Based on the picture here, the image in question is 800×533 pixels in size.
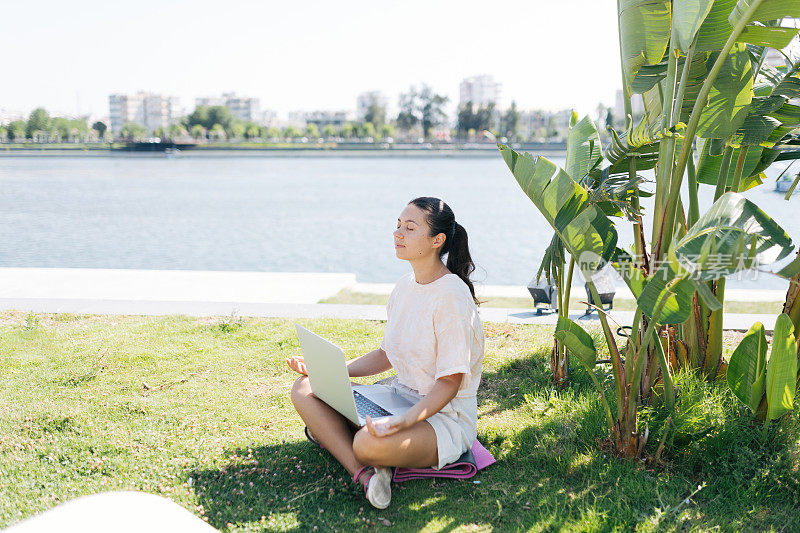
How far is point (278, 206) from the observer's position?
23.4 metres

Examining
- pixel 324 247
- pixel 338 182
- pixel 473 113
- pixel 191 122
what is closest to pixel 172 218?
pixel 324 247

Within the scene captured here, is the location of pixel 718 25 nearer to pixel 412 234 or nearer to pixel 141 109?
pixel 412 234

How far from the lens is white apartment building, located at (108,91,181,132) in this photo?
4938 inches

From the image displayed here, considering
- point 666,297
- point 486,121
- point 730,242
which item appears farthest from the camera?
point 486,121

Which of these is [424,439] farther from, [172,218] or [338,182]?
[338,182]

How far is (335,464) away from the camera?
104 inches

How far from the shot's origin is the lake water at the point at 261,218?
41.8 feet

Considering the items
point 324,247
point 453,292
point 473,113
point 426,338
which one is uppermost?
point 473,113

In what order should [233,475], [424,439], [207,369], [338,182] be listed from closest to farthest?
[424,439] → [233,475] → [207,369] → [338,182]

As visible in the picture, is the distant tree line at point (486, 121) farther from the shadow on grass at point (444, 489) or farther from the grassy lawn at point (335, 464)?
the shadow on grass at point (444, 489)

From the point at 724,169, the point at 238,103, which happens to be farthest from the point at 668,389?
the point at 238,103

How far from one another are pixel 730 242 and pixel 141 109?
14242 centimetres

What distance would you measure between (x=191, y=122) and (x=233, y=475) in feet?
286

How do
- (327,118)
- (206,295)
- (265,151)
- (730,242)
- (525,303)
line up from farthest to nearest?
1. (327,118)
2. (265,151)
3. (525,303)
4. (206,295)
5. (730,242)
